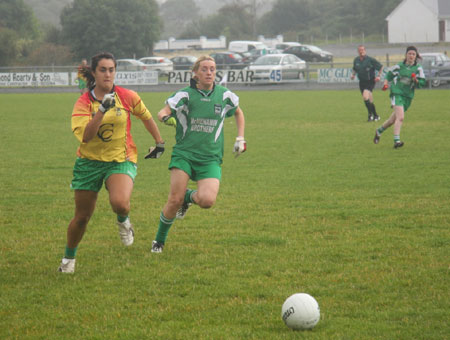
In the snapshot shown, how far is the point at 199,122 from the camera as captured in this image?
6.63 metres

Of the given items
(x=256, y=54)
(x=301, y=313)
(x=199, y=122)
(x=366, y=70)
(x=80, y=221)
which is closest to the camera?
(x=301, y=313)

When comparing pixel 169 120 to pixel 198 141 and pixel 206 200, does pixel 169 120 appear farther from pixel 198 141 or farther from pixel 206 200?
pixel 206 200

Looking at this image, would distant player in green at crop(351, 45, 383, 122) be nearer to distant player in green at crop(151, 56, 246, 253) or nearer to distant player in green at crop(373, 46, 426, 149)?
distant player in green at crop(373, 46, 426, 149)

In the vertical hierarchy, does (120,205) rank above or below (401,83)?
below

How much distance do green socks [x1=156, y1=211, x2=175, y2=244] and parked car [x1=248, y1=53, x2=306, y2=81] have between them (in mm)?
30381

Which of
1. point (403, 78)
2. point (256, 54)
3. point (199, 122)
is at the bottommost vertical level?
point (199, 122)

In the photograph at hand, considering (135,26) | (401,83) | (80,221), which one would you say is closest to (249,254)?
(80,221)

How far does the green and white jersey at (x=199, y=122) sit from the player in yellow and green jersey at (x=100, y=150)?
40cm

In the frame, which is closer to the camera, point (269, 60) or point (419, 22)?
point (269, 60)

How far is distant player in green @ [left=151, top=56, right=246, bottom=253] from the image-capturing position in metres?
6.56

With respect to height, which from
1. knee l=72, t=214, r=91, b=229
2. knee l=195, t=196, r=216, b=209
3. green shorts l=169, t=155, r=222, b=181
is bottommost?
knee l=72, t=214, r=91, b=229

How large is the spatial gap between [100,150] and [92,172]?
218mm

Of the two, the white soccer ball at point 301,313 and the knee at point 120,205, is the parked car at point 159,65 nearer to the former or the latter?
the knee at point 120,205

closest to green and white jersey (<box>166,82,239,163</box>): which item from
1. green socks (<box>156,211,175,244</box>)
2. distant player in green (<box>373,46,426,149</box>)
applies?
green socks (<box>156,211,175,244</box>)
